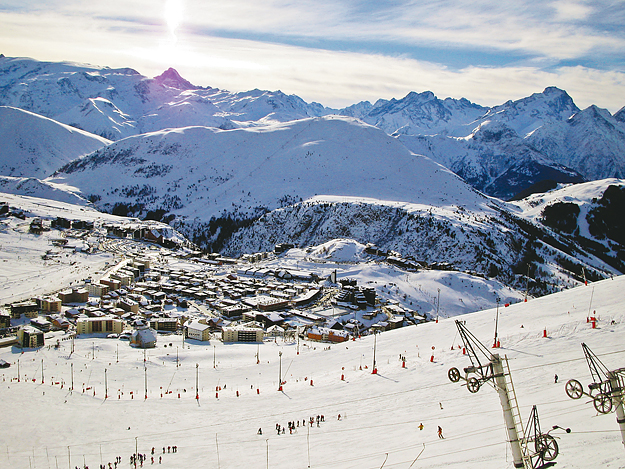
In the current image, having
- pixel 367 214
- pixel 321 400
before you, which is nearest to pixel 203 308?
pixel 321 400

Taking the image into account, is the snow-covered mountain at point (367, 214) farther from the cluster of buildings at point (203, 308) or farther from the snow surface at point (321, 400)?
the snow surface at point (321, 400)

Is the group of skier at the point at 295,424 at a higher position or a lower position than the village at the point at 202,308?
higher

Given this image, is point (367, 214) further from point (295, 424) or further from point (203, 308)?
point (295, 424)

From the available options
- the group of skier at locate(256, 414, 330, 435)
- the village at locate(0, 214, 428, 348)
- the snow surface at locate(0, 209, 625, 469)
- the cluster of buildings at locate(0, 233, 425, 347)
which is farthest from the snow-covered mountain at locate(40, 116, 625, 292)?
the group of skier at locate(256, 414, 330, 435)

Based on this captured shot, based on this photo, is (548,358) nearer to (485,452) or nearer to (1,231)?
(485,452)

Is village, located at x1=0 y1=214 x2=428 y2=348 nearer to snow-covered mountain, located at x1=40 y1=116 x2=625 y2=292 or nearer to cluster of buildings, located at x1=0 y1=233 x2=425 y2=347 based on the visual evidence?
cluster of buildings, located at x1=0 y1=233 x2=425 y2=347

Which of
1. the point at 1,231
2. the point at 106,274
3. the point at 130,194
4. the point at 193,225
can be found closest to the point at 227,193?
the point at 193,225

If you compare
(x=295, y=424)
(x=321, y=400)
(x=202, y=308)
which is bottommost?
(x=202, y=308)

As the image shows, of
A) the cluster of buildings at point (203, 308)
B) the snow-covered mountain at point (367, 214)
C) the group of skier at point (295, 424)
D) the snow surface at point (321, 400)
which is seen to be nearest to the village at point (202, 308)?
the cluster of buildings at point (203, 308)
